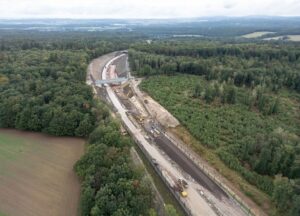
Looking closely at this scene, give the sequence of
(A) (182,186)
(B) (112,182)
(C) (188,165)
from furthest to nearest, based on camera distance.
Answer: (C) (188,165)
(A) (182,186)
(B) (112,182)

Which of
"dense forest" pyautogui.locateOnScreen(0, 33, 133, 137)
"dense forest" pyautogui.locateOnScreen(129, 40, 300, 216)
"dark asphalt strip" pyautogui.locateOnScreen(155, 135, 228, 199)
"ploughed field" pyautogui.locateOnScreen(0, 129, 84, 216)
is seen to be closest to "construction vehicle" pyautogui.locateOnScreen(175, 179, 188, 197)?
"dark asphalt strip" pyautogui.locateOnScreen(155, 135, 228, 199)

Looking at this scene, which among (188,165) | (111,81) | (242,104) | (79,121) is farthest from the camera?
(111,81)

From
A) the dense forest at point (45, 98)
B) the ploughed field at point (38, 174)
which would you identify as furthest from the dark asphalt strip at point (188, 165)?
the ploughed field at point (38, 174)

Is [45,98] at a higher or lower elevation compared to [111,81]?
higher

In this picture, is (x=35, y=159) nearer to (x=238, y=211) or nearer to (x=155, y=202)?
(x=155, y=202)

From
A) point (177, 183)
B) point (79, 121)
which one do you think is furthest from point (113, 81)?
point (177, 183)

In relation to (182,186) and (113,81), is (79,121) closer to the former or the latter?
(182,186)

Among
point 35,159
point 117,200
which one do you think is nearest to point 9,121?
point 35,159

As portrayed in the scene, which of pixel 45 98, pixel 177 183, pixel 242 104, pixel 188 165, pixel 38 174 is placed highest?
pixel 45 98
